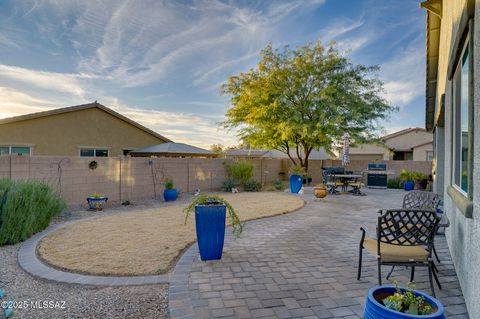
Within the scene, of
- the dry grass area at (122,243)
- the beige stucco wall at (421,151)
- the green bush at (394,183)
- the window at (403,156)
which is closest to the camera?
the dry grass area at (122,243)

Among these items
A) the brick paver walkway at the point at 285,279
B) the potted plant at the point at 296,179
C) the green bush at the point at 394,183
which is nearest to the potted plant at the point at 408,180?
the green bush at the point at 394,183

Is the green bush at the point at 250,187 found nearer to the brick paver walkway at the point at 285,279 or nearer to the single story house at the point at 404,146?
the brick paver walkway at the point at 285,279

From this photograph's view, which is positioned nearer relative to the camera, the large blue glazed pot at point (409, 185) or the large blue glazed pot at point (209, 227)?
the large blue glazed pot at point (209, 227)

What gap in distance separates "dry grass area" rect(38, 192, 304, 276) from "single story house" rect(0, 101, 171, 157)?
9025 millimetres

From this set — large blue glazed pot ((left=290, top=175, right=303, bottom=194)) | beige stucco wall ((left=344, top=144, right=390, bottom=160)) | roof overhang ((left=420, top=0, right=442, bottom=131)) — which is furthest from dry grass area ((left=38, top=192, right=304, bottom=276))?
beige stucco wall ((left=344, top=144, right=390, bottom=160))

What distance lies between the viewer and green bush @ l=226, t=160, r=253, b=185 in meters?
14.2

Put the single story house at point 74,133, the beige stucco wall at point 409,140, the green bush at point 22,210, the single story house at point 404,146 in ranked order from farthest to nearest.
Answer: the beige stucco wall at point 409,140
the single story house at point 404,146
the single story house at point 74,133
the green bush at point 22,210

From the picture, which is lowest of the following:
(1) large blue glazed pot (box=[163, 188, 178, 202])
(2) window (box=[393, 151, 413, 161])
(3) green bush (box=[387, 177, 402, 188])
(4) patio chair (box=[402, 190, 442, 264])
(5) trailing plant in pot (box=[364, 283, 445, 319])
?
(1) large blue glazed pot (box=[163, 188, 178, 202])

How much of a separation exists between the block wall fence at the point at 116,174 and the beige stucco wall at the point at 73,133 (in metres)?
6.50

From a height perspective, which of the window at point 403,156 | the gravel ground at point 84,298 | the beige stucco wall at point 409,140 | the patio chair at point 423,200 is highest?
the beige stucco wall at point 409,140

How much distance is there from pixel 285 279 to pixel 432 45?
22.0 feet

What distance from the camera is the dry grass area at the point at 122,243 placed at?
3.92m

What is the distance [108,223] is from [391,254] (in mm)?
6000

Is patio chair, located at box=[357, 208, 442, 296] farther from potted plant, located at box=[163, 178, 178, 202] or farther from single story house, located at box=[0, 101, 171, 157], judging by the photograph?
single story house, located at box=[0, 101, 171, 157]
